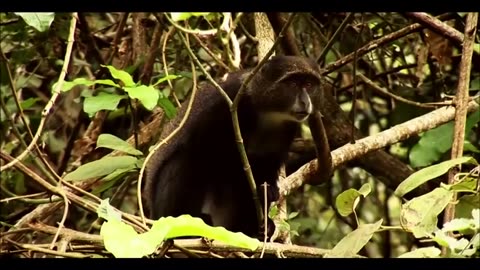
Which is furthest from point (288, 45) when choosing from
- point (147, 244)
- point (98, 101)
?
point (147, 244)

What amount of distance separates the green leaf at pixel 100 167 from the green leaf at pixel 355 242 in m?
1.66

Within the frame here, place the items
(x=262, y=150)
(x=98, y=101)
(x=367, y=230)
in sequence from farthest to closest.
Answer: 1. (x=262, y=150)
2. (x=98, y=101)
3. (x=367, y=230)

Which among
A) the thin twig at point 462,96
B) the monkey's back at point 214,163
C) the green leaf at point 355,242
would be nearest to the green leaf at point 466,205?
the thin twig at point 462,96

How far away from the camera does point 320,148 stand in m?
3.26

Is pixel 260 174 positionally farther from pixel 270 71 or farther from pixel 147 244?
pixel 147 244

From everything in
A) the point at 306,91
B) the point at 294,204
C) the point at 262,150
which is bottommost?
the point at 294,204

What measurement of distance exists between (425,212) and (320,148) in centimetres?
135

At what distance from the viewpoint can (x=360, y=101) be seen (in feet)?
19.0

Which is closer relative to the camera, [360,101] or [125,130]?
[125,130]

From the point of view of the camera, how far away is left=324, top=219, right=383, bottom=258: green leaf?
1.81 metres

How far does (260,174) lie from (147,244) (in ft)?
10.0

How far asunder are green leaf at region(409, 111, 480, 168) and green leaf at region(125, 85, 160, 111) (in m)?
1.67

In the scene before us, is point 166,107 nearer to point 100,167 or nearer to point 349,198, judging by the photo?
point 100,167

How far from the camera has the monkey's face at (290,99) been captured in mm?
4121
